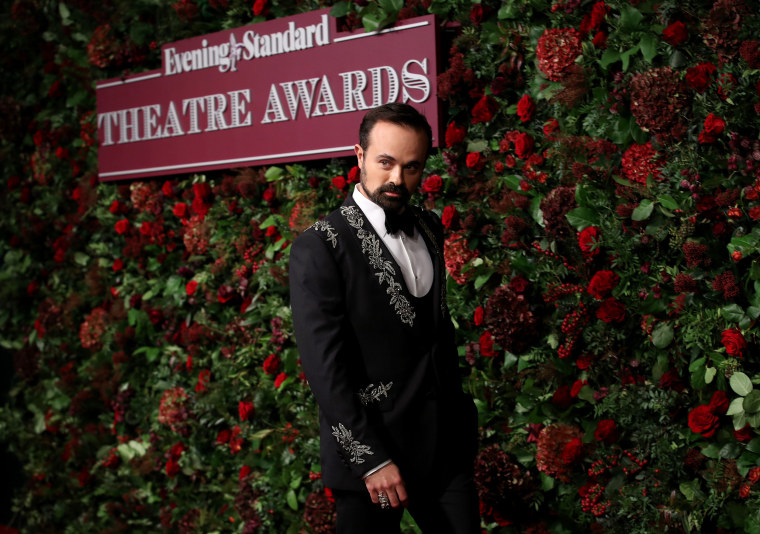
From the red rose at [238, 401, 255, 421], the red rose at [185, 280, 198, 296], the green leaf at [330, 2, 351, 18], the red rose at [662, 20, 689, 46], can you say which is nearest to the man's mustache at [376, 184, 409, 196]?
the red rose at [662, 20, 689, 46]

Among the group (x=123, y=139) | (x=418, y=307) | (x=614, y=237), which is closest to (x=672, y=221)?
(x=614, y=237)

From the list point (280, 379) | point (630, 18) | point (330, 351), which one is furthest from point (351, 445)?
point (630, 18)

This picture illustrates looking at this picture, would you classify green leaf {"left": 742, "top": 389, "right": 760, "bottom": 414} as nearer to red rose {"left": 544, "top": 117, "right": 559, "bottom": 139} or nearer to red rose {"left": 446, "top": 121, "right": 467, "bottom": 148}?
red rose {"left": 544, "top": 117, "right": 559, "bottom": 139}

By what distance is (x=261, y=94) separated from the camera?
2.79 m

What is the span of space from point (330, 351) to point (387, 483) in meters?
0.27

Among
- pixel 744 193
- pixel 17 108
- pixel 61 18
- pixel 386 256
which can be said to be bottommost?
pixel 386 256

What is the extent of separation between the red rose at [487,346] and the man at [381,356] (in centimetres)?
65

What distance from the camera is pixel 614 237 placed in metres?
2.09

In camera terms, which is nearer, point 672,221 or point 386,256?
point 386,256

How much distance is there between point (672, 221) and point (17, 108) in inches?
113

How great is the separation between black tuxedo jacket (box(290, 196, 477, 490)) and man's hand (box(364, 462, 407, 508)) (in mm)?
22

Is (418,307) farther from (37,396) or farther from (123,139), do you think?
(37,396)

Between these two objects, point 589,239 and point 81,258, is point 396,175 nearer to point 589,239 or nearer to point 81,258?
point 589,239

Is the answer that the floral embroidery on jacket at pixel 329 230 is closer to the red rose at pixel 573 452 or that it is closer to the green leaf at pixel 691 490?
the red rose at pixel 573 452
